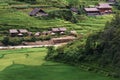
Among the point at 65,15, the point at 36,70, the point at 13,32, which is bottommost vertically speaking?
the point at 13,32

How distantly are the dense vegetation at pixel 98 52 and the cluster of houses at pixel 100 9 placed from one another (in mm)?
29311

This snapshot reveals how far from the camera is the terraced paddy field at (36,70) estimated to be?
33.1m

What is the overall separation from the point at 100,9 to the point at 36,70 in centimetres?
3999

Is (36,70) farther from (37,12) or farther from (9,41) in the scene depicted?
(37,12)

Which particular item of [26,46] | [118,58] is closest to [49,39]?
[26,46]

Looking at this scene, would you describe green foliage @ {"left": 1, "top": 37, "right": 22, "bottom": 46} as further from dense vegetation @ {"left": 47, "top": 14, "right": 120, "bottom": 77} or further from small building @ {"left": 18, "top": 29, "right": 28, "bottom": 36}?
dense vegetation @ {"left": 47, "top": 14, "right": 120, "bottom": 77}

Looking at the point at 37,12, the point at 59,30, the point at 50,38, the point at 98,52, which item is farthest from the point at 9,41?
the point at 98,52

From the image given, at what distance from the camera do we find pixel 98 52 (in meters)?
38.2

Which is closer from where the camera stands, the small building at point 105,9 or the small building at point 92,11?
the small building at point 92,11

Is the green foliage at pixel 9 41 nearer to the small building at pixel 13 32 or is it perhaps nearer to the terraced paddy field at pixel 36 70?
the small building at pixel 13 32

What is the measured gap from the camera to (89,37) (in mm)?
39938

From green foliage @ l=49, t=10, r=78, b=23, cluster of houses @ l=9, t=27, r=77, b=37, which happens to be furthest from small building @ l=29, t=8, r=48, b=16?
cluster of houses @ l=9, t=27, r=77, b=37

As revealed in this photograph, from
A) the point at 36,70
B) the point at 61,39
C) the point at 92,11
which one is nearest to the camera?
the point at 36,70

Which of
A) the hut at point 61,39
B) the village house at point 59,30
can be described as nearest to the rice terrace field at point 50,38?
the village house at point 59,30
